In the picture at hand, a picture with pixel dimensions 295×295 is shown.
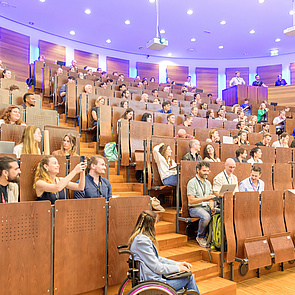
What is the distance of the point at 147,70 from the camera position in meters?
7.89

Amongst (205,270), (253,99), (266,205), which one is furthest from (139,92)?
(205,270)

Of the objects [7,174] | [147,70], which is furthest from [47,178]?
[147,70]

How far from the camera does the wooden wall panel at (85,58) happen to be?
7.02m

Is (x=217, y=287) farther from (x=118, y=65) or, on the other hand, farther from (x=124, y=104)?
(x=118, y=65)

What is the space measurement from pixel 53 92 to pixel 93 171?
2.63 metres

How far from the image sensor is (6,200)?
144cm

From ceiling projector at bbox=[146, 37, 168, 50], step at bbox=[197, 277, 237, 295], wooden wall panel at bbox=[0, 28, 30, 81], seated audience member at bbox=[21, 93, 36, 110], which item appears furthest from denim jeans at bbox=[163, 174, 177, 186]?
wooden wall panel at bbox=[0, 28, 30, 81]

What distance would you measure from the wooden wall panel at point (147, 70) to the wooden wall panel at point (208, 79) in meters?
1.12

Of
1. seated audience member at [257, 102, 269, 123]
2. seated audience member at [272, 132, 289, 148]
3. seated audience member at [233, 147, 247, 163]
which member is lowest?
seated audience member at [233, 147, 247, 163]

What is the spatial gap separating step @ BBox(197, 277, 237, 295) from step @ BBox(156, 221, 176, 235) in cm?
44

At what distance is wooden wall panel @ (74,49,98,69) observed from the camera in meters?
7.02

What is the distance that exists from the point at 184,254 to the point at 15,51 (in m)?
5.48

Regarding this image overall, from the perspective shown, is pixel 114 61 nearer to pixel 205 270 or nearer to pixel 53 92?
pixel 53 92

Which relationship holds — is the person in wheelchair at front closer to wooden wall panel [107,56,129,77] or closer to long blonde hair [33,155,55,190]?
long blonde hair [33,155,55,190]
